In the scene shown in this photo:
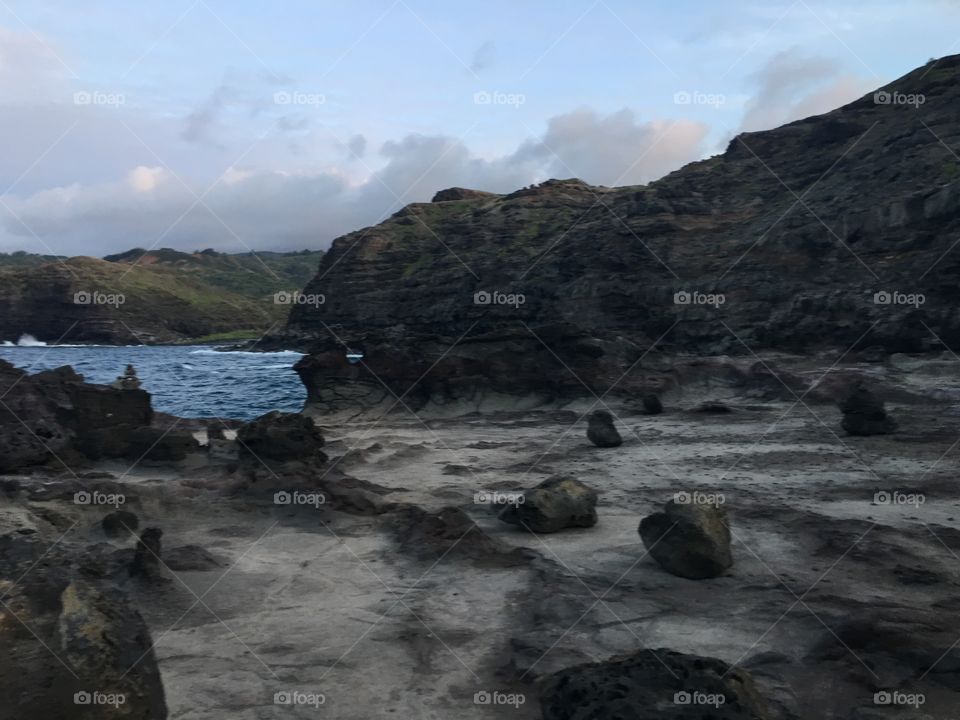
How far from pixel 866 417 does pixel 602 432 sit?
25.2 ft

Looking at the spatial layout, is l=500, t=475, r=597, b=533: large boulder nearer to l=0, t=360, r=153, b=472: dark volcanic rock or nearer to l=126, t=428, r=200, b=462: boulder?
l=126, t=428, r=200, b=462: boulder

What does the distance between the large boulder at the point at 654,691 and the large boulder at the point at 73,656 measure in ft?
12.2

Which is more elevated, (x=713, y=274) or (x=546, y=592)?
(x=713, y=274)

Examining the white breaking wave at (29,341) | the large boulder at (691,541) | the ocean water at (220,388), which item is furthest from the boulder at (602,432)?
the white breaking wave at (29,341)

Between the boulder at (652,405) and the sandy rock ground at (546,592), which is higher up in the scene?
the boulder at (652,405)

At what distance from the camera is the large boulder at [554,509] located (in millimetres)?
14141

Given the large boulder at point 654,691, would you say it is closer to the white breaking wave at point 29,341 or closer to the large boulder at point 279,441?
the large boulder at point 279,441

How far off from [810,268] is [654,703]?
151 ft

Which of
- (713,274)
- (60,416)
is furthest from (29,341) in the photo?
(60,416)

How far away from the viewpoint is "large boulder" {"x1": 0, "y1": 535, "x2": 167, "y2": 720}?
20.0 feet

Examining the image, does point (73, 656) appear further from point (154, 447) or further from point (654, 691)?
point (154, 447)

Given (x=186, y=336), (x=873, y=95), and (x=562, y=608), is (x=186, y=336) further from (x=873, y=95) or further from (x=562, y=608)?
(x=562, y=608)

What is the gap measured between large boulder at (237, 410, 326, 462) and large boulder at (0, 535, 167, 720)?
11965mm

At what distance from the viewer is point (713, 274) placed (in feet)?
171
